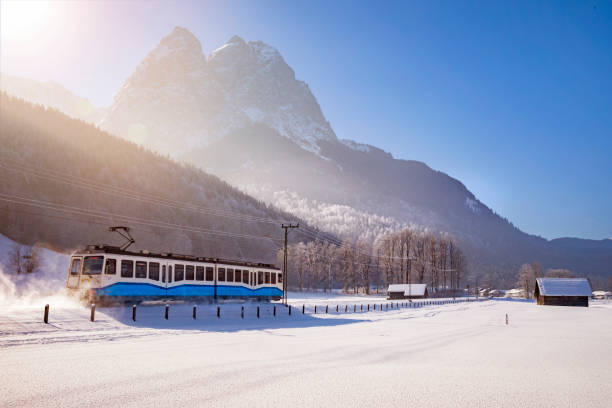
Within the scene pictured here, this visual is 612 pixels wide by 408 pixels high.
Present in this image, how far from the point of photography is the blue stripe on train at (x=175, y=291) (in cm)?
2834

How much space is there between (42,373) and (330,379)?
19.8 ft

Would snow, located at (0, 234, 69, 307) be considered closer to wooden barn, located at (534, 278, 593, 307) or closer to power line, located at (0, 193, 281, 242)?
power line, located at (0, 193, 281, 242)

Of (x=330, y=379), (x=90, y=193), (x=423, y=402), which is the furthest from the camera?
(x=90, y=193)

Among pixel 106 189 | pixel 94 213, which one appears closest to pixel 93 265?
pixel 94 213

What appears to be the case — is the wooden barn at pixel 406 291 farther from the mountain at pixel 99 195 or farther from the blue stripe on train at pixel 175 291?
the blue stripe on train at pixel 175 291

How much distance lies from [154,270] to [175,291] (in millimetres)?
2684

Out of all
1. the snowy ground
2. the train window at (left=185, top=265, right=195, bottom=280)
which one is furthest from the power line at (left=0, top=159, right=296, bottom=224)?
the snowy ground

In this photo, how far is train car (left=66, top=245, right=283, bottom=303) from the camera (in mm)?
28203

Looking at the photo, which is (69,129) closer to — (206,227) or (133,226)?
(133,226)

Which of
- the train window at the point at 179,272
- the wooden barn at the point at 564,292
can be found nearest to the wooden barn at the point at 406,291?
the wooden barn at the point at 564,292

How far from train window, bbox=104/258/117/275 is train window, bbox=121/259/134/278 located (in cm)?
56

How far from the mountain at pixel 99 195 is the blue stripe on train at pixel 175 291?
43526 millimetres

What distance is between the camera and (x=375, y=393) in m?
7.77

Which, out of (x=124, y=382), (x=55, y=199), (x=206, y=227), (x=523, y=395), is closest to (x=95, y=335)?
(x=124, y=382)
